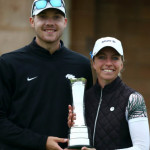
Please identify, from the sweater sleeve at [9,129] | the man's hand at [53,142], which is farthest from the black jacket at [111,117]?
the sweater sleeve at [9,129]

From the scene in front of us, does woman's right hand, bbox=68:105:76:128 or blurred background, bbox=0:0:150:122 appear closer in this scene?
woman's right hand, bbox=68:105:76:128

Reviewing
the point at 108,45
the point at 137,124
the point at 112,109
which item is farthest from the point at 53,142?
the point at 108,45

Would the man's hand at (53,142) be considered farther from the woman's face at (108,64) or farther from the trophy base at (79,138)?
the woman's face at (108,64)

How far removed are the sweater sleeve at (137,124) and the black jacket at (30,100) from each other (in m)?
0.55

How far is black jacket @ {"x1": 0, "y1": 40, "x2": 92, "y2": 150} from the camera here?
352cm

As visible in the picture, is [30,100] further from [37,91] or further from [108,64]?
[108,64]

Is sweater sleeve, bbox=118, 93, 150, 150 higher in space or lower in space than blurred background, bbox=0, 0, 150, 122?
lower

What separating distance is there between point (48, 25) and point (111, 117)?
785mm

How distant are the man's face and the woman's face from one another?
36 cm

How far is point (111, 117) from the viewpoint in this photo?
3256 millimetres

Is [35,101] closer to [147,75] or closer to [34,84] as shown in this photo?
[34,84]

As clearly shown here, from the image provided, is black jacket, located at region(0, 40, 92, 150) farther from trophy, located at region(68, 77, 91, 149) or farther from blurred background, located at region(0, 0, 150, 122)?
blurred background, located at region(0, 0, 150, 122)

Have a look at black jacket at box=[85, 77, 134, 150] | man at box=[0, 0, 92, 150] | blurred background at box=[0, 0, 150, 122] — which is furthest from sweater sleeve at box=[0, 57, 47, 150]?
blurred background at box=[0, 0, 150, 122]

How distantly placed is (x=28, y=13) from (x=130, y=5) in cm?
147
